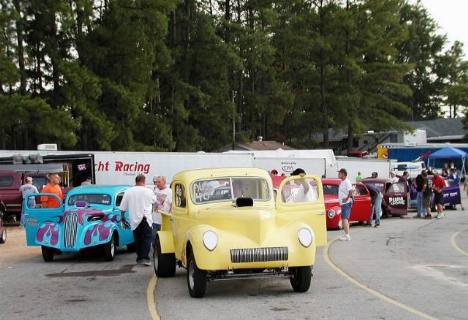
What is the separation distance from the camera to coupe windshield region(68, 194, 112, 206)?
17.2 m

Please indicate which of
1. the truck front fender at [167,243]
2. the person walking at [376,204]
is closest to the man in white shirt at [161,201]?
the truck front fender at [167,243]

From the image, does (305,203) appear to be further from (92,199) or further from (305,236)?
(92,199)

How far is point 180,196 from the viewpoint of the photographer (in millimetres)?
12172

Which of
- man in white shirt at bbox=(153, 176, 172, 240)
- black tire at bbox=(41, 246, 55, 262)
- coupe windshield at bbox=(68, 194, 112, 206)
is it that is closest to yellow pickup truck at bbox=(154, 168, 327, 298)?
man in white shirt at bbox=(153, 176, 172, 240)

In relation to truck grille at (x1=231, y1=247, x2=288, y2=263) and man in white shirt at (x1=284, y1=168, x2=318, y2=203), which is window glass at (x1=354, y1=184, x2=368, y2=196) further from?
truck grille at (x1=231, y1=247, x2=288, y2=263)

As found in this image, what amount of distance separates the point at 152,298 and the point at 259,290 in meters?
1.59

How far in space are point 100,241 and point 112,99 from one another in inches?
1311

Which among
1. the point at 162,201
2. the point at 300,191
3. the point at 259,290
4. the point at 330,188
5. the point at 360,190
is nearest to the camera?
the point at 259,290

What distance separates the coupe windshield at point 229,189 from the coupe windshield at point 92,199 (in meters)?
5.87

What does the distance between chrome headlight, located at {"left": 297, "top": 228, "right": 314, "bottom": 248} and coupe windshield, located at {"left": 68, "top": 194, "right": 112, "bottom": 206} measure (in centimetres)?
771

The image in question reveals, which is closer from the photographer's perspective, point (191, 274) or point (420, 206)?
point (191, 274)

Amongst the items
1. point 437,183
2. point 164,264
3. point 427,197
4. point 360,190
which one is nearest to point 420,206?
point 427,197

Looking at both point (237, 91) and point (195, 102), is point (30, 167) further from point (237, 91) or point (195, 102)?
point (237, 91)

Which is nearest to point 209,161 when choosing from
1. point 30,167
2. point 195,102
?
point 30,167
